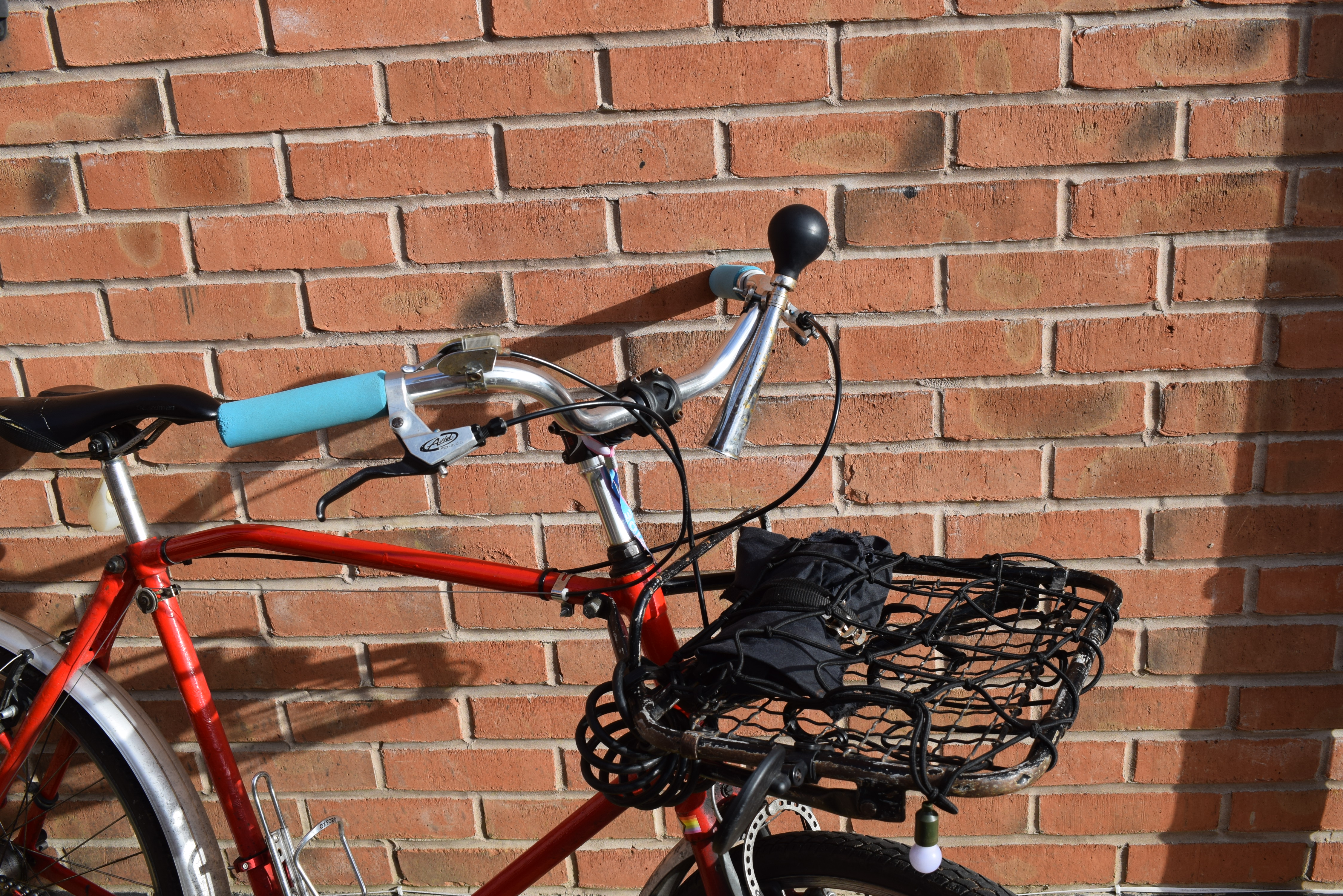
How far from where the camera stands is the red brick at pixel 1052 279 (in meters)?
1.34

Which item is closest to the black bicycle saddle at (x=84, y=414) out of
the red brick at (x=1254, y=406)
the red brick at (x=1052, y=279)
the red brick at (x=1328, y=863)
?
the red brick at (x=1052, y=279)

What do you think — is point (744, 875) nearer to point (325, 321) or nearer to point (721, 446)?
point (721, 446)

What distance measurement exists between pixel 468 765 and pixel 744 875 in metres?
0.72

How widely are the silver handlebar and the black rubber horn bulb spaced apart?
0.06 meters

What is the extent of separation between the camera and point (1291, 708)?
1483 mm

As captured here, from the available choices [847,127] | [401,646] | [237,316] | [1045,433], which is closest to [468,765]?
[401,646]

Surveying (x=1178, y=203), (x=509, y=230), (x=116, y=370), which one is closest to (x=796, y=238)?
(x=509, y=230)

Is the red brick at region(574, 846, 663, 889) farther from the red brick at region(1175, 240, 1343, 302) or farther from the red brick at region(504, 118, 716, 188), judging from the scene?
the red brick at region(1175, 240, 1343, 302)

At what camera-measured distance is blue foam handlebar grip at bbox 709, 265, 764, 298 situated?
1186 millimetres

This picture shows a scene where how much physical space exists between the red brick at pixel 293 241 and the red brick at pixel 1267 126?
1224mm

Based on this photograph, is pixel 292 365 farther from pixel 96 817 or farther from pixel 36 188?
pixel 96 817

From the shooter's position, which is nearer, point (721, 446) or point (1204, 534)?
point (721, 446)

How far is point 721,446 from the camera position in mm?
→ 940

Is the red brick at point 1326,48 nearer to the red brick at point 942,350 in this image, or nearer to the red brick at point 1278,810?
the red brick at point 942,350
